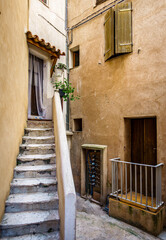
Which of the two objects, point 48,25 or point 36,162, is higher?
point 48,25

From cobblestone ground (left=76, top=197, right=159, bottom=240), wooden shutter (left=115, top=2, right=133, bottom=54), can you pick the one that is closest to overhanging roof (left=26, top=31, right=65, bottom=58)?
wooden shutter (left=115, top=2, right=133, bottom=54)

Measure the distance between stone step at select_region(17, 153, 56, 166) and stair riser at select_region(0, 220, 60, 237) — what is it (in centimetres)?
114

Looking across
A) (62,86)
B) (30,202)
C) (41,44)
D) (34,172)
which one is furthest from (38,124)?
(41,44)

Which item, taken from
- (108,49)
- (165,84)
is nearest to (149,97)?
(165,84)

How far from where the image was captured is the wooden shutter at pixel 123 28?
4805mm

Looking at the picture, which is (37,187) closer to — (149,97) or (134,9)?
(149,97)

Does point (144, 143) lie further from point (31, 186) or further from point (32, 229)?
point (32, 229)

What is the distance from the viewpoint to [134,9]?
4.80 m

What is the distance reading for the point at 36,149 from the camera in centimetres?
338

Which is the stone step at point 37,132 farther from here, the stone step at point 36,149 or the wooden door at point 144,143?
the wooden door at point 144,143

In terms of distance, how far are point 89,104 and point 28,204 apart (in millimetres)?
4243

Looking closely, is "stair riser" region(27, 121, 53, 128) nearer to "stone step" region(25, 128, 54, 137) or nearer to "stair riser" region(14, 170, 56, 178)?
"stone step" region(25, 128, 54, 137)

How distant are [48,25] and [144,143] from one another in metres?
5.59

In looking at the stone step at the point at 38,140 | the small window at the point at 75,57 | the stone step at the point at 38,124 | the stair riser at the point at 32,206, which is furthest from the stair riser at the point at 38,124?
the small window at the point at 75,57
